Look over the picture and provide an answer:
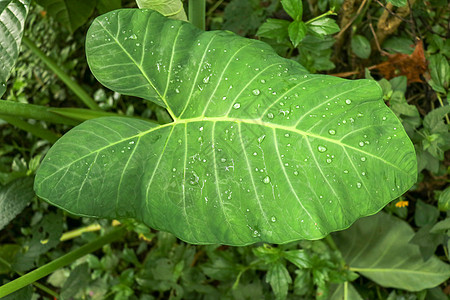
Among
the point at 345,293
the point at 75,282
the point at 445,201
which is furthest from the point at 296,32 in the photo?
the point at 75,282

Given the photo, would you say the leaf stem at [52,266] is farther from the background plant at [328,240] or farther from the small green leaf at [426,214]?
the small green leaf at [426,214]

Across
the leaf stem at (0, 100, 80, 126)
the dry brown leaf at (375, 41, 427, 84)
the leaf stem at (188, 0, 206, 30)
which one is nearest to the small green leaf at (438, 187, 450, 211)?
the dry brown leaf at (375, 41, 427, 84)

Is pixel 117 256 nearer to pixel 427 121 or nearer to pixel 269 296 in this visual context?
pixel 269 296

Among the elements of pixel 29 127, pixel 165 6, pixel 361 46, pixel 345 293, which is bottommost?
pixel 345 293

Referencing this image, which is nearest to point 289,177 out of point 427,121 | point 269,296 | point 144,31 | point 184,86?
point 184,86

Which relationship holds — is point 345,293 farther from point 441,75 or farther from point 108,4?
point 108,4
